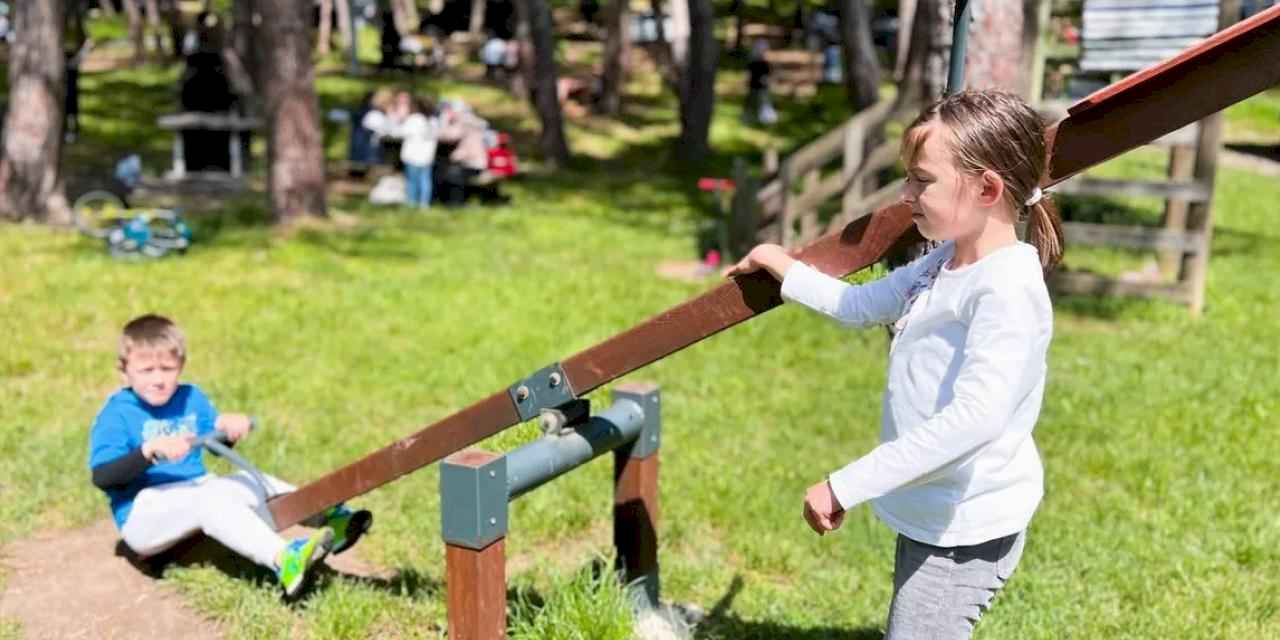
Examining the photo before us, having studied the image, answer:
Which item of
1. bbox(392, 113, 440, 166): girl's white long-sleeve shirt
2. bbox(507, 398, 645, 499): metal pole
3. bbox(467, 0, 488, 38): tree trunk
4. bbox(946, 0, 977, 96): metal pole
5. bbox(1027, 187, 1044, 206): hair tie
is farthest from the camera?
bbox(467, 0, 488, 38): tree trunk

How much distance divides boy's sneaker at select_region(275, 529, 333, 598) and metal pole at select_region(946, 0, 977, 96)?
2.41m

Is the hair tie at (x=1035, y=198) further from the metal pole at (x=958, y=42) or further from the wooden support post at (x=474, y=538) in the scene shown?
the wooden support post at (x=474, y=538)

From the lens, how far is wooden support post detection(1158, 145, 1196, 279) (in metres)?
8.88

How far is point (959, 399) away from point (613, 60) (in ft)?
69.0

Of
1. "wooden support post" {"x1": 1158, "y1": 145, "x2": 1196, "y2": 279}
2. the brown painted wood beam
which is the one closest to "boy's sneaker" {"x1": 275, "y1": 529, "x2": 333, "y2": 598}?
the brown painted wood beam

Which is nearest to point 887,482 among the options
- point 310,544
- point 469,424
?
point 469,424

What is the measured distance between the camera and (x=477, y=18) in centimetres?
3512

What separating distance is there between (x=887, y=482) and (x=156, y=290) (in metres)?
7.40

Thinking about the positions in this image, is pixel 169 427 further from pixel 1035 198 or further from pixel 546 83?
pixel 546 83

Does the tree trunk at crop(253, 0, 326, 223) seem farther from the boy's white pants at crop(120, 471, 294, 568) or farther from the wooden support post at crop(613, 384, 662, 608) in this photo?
the wooden support post at crop(613, 384, 662, 608)

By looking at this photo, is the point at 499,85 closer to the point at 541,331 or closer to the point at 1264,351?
the point at 541,331

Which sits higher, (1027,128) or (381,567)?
(1027,128)

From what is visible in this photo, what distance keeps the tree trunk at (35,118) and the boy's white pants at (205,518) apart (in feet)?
25.8

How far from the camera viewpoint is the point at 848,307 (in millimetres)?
2584
